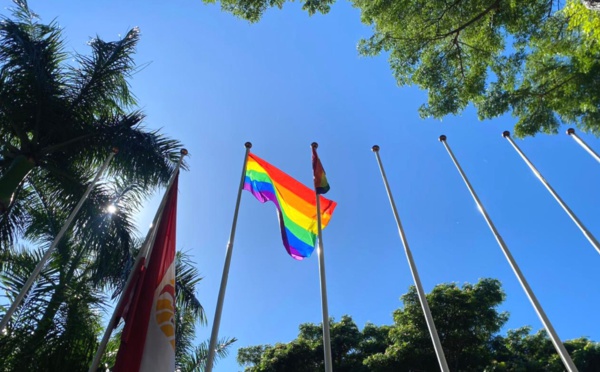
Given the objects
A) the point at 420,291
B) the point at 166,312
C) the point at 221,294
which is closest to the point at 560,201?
the point at 420,291

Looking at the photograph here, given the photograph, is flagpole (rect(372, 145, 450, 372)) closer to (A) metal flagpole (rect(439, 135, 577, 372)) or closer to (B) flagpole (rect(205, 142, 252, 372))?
(A) metal flagpole (rect(439, 135, 577, 372))

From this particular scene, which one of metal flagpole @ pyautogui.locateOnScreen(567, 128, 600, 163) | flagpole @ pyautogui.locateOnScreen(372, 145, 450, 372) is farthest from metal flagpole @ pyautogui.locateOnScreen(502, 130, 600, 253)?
flagpole @ pyautogui.locateOnScreen(372, 145, 450, 372)

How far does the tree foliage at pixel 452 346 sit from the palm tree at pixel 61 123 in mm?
13803

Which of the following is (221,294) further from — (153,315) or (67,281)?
(67,281)

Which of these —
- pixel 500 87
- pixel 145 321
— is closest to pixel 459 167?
pixel 500 87

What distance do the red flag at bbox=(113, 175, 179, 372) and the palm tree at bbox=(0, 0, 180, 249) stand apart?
326 cm

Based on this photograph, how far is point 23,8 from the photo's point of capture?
896 centimetres

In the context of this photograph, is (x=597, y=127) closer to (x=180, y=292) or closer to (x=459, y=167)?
(x=459, y=167)

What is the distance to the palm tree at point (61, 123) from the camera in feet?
26.4

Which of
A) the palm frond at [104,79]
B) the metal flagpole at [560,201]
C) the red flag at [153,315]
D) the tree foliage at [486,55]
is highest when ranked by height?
the tree foliage at [486,55]

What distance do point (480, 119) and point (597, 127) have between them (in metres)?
3.79

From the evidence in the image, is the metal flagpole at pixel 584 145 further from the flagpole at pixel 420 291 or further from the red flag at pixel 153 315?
the red flag at pixel 153 315

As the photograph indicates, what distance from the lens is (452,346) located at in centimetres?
1698

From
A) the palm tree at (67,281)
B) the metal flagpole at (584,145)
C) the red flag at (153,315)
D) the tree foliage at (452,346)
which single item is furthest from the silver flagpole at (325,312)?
the tree foliage at (452,346)
